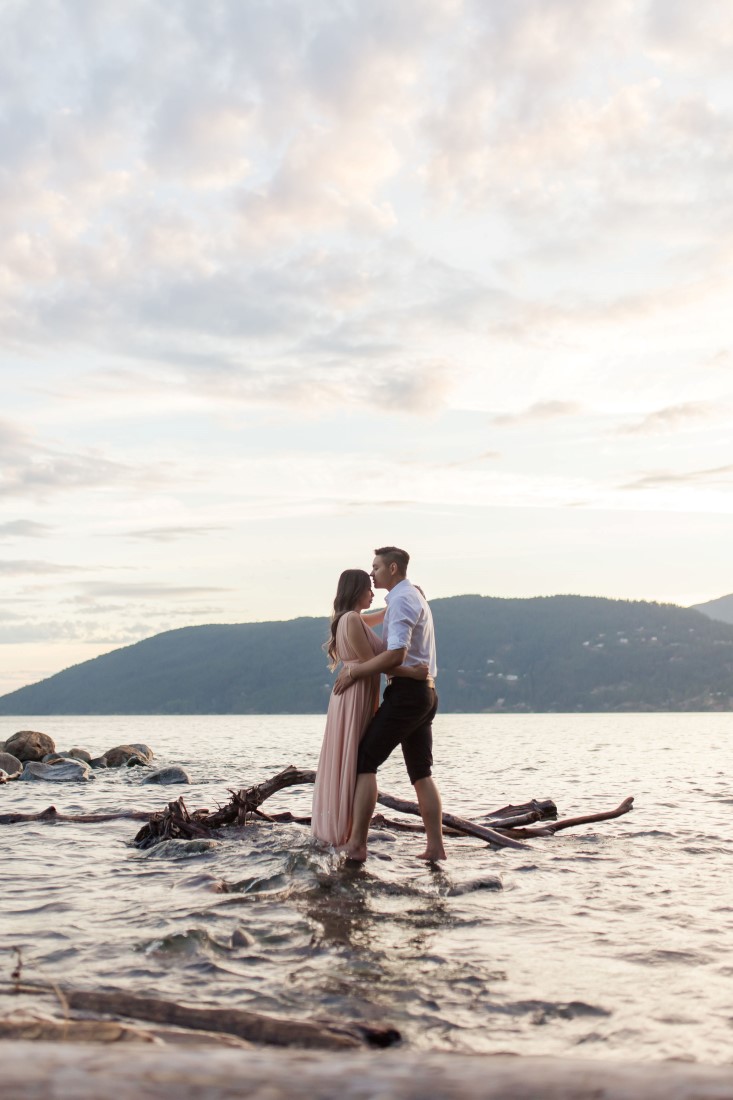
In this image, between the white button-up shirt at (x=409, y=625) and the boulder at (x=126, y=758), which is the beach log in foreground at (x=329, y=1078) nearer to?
the white button-up shirt at (x=409, y=625)

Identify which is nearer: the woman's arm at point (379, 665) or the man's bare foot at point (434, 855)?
the woman's arm at point (379, 665)

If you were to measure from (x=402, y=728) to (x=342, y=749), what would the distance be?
2.20 ft

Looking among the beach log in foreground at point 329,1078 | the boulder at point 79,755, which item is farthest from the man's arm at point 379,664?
the boulder at point 79,755

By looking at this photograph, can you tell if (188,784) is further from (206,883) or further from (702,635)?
(702,635)

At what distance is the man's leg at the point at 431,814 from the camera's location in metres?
9.06

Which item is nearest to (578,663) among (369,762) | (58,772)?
(58,772)

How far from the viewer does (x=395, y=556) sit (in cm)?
902

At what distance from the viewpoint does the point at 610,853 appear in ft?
32.1

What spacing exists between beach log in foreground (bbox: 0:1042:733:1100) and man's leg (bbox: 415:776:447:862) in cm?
692

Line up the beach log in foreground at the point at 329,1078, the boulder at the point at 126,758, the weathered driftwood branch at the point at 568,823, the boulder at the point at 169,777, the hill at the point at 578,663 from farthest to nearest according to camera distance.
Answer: the hill at the point at 578,663 < the boulder at the point at 126,758 < the boulder at the point at 169,777 < the weathered driftwood branch at the point at 568,823 < the beach log in foreground at the point at 329,1078

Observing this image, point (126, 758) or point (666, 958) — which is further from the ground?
point (666, 958)

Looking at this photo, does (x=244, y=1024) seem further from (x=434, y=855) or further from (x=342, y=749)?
(x=434, y=855)

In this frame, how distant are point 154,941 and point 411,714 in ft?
11.9

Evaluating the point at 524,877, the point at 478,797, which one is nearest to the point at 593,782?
the point at 478,797
